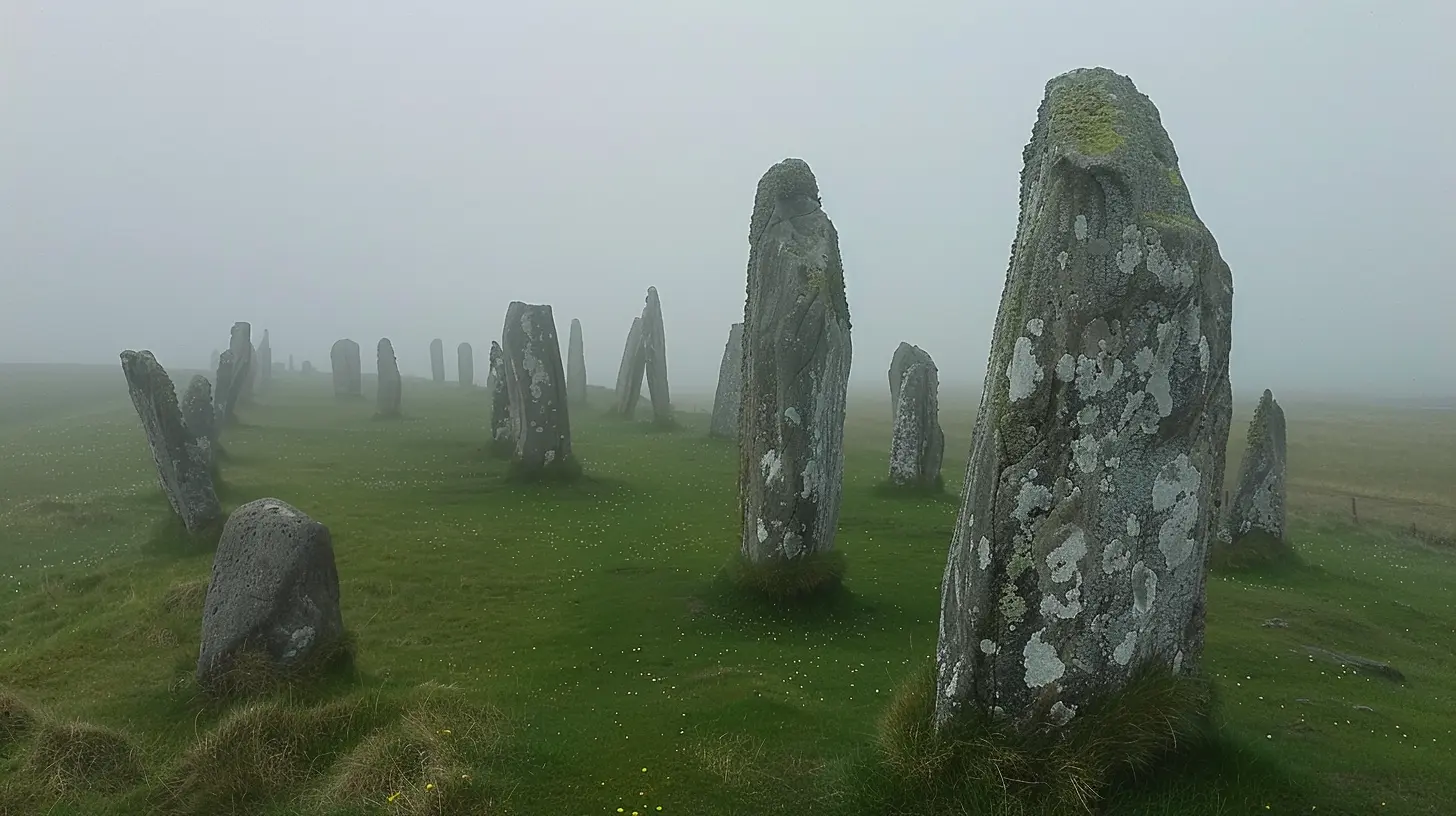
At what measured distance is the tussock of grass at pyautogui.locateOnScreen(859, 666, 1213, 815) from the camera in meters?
5.28

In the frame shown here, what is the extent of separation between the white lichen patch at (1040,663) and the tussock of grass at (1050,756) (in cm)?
29

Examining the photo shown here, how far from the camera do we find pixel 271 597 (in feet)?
27.5

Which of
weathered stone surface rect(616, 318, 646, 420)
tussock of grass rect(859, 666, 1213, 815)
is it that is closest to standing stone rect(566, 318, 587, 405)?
weathered stone surface rect(616, 318, 646, 420)

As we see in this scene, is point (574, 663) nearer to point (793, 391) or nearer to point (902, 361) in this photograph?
point (793, 391)

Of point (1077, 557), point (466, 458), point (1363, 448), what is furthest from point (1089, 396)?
point (1363, 448)

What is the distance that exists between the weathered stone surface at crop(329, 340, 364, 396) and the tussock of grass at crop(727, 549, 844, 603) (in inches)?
1521

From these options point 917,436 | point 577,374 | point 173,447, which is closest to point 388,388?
point 577,374

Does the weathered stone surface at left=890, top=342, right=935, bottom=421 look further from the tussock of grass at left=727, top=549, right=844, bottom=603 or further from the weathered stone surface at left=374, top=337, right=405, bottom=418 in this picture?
the weathered stone surface at left=374, top=337, right=405, bottom=418

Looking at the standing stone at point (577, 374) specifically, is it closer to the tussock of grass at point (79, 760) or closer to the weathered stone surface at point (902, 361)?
the weathered stone surface at point (902, 361)

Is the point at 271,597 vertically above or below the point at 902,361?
below

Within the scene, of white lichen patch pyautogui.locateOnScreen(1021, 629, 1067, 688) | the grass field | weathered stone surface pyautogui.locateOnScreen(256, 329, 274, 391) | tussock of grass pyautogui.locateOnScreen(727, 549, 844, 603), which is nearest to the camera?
white lichen patch pyautogui.locateOnScreen(1021, 629, 1067, 688)

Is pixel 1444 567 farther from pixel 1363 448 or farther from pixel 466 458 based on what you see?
pixel 1363 448

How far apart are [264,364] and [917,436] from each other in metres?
44.8

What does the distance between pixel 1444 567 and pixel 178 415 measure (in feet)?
81.8
